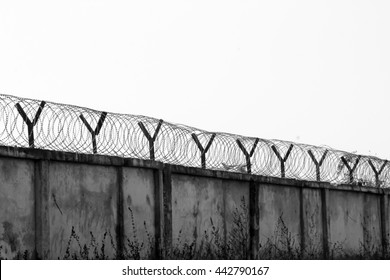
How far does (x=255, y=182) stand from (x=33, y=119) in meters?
5.34


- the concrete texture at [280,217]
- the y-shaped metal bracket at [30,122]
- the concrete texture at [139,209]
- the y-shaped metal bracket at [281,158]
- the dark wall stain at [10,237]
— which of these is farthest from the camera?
the concrete texture at [280,217]

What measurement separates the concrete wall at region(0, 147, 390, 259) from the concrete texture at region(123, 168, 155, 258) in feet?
0.05

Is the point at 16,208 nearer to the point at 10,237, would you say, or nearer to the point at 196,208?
the point at 10,237

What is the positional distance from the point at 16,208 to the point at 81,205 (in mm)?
1199

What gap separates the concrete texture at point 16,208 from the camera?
39.5 feet

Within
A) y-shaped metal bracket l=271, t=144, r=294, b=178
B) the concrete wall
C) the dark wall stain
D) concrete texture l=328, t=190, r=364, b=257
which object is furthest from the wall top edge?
the dark wall stain

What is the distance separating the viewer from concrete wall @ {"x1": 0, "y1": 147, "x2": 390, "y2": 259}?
1245 cm

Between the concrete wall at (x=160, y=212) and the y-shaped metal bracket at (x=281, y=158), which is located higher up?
the y-shaped metal bracket at (x=281, y=158)

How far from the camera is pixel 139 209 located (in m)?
14.2

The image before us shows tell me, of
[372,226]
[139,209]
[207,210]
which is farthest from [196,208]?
[372,226]

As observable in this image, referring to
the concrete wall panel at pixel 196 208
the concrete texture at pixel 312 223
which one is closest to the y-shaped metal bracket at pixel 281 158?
the concrete texture at pixel 312 223

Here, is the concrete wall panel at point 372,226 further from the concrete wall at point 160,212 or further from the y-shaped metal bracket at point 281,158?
the y-shaped metal bracket at point 281,158

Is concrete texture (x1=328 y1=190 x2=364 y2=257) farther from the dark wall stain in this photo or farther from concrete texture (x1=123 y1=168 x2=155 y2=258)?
the dark wall stain

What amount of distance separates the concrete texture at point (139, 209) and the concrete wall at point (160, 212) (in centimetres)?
1
